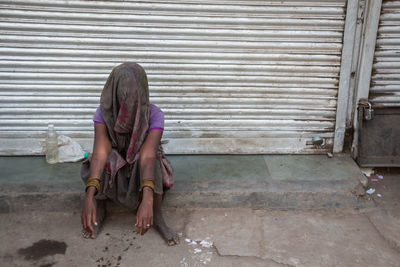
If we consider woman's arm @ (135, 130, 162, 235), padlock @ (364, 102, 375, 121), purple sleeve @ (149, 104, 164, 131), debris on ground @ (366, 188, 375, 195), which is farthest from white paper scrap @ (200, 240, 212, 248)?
padlock @ (364, 102, 375, 121)

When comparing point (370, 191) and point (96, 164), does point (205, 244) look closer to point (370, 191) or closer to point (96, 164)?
point (96, 164)

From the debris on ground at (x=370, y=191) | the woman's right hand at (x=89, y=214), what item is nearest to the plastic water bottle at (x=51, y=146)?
the woman's right hand at (x=89, y=214)

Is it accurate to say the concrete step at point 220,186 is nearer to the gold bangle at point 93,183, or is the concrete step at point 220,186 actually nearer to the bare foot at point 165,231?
the bare foot at point 165,231

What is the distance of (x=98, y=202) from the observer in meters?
3.28

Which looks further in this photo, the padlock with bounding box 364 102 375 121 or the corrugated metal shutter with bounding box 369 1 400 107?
the padlock with bounding box 364 102 375 121

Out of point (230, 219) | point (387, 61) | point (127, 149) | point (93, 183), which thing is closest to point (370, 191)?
point (387, 61)

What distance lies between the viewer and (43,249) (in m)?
2.99

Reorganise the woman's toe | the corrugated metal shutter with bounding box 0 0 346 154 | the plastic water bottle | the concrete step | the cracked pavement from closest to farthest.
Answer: the cracked pavement < the woman's toe < the concrete step < the corrugated metal shutter with bounding box 0 0 346 154 < the plastic water bottle

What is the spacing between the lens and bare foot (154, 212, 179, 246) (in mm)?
3057

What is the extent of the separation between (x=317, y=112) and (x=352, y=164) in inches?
24.3

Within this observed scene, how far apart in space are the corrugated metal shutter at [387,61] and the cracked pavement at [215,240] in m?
1.28

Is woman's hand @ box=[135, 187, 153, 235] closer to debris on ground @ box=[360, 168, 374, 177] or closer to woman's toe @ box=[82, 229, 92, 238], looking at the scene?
woman's toe @ box=[82, 229, 92, 238]

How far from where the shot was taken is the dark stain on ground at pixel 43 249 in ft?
9.57

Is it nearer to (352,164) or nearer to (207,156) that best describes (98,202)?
(207,156)
